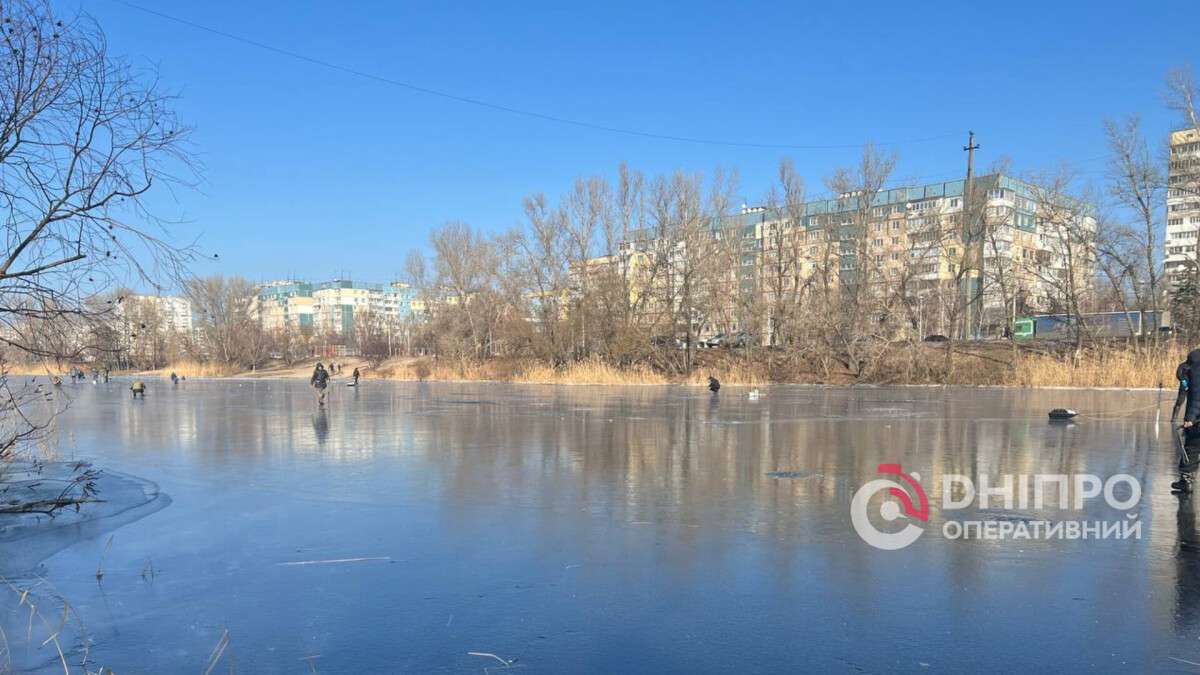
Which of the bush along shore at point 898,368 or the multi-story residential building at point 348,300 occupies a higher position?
the multi-story residential building at point 348,300

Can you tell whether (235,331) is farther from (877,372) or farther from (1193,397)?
(1193,397)

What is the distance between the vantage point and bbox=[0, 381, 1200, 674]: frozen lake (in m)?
4.22

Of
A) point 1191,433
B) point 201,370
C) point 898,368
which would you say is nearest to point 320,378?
point 1191,433

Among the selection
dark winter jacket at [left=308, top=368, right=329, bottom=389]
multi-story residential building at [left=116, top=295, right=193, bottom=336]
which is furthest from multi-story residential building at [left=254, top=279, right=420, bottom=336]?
multi-story residential building at [left=116, top=295, right=193, bottom=336]

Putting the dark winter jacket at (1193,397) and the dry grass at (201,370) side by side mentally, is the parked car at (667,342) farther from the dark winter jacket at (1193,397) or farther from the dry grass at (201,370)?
the dry grass at (201,370)

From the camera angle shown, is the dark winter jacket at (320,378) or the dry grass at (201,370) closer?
the dark winter jacket at (320,378)

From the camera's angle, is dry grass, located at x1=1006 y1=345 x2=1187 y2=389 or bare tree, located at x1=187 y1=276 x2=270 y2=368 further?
bare tree, located at x1=187 y1=276 x2=270 y2=368

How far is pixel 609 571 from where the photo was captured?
18.7 feet

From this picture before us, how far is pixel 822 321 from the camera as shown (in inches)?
1506

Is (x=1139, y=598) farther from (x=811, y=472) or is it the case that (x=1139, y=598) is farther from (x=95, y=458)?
(x=95, y=458)

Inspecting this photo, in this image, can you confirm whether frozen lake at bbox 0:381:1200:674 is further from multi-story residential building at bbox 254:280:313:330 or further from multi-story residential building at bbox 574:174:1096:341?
multi-story residential building at bbox 254:280:313:330

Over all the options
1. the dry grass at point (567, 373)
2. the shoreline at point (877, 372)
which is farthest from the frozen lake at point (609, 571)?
the dry grass at point (567, 373)

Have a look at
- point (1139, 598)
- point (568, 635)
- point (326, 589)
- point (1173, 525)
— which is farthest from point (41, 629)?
point (1173, 525)

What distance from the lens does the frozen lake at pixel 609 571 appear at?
422cm
